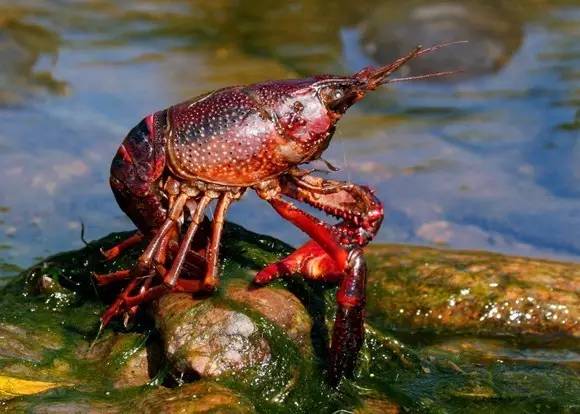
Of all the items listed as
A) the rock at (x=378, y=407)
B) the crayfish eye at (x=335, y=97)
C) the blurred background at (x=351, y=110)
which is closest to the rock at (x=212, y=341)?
the rock at (x=378, y=407)

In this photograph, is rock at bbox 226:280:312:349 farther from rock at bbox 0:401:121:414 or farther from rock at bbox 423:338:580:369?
rock at bbox 423:338:580:369

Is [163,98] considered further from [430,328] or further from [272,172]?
[272,172]

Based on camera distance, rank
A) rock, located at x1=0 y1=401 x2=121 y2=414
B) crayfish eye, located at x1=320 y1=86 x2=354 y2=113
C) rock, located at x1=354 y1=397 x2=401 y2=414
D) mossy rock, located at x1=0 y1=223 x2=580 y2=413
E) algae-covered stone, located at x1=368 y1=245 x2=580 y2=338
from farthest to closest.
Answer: algae-covered stone, located at x1=368 y1=245 x2=580 y2=338 < crayfish eye, located at x1=320 y1=86 x2=354 y2=113 < rock, located at x1=354 y1=397 x2=401 y2=414 < mossy rock, located at x1=0 y1=223 x2=580 y2=413 < rock, located at x1=0 y1=401 x2=121 y2=414

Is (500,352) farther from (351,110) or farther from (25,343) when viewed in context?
(351,110)

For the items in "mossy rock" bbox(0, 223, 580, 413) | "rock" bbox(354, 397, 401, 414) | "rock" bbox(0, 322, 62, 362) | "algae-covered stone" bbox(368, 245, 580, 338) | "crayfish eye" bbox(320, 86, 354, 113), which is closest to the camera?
"mossy rock" bbox(0, 223, 580, 413)

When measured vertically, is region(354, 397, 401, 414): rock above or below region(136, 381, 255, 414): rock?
below

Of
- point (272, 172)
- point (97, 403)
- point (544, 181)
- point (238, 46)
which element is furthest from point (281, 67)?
point (97, 403)

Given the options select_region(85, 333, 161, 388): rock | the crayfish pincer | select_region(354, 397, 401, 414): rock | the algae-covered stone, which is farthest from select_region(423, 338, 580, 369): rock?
select_region(85, 333, 161, 388): rock

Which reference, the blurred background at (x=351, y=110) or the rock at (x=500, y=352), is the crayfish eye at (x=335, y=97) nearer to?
the rock at (x=500, y=352)
